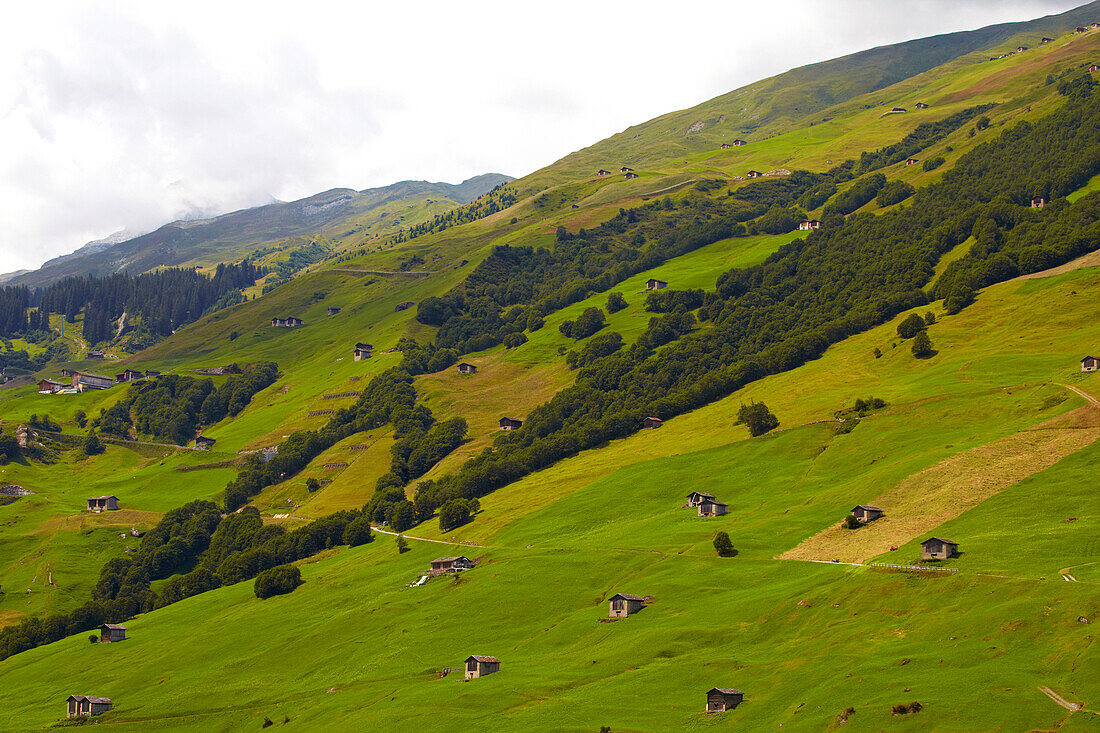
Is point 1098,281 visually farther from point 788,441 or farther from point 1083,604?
point 1083,604

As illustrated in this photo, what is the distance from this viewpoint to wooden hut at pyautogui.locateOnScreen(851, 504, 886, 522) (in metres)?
108

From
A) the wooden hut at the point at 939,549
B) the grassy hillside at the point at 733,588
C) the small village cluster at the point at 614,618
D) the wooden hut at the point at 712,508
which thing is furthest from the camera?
the wooden hut at the point at 712,508

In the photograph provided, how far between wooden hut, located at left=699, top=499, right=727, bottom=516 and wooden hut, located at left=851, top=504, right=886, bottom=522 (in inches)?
906

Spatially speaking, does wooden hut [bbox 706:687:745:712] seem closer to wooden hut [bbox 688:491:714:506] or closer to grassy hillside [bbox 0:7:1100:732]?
grassy hillside [bbox 0:7:1100:732]

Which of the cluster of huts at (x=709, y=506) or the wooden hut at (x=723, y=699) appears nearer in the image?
the wooden hut at (x=723, y=699)

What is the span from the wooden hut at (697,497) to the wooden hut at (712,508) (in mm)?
1884

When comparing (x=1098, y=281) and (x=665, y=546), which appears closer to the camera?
(x=665, y=546)

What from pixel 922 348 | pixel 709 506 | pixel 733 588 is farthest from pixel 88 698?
pixel 922 348

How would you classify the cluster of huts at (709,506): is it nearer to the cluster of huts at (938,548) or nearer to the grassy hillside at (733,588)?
the grassy hillside at (733,588)

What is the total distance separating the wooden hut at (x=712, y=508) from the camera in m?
129

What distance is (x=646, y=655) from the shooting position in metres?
86.4

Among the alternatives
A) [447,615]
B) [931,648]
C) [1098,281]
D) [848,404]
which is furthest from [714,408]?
[931,648]

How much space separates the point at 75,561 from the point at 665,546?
413 feet

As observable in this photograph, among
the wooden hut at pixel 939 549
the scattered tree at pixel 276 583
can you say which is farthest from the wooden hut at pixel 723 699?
the scattered tree at pixel 276 583
